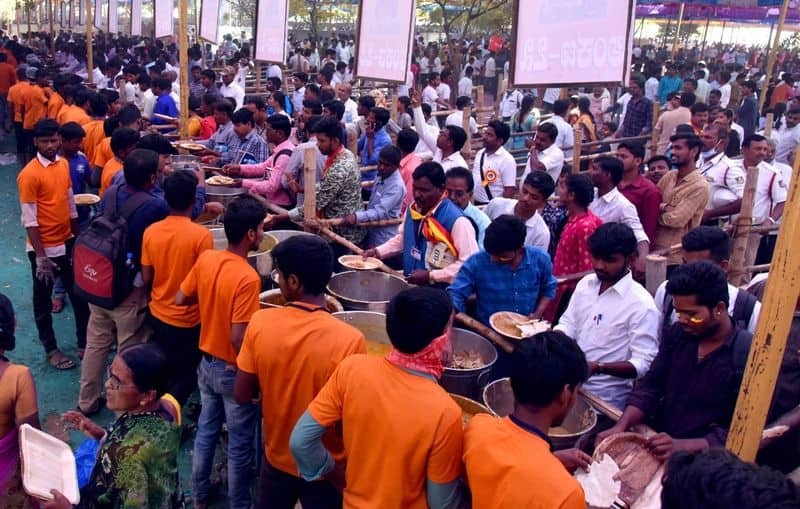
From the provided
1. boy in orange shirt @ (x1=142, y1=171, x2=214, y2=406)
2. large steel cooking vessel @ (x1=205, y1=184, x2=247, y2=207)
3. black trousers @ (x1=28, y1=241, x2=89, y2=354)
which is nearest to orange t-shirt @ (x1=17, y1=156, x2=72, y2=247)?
black trousers @ (x1=28, y1=241, x2=89, y2=354)

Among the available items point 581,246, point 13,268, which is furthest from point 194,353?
point 13,268

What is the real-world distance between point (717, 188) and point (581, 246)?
8.62 feet

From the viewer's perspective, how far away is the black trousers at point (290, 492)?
2.73 m

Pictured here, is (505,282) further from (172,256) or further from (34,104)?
(34,104)

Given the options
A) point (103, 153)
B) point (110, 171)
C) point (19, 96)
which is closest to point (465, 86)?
point (19, 96)

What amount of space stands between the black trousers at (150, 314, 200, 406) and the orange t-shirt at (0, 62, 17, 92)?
447 inches

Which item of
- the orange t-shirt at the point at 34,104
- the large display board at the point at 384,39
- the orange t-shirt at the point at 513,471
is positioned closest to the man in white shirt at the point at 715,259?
the orange t-shirt at the point at 513,471

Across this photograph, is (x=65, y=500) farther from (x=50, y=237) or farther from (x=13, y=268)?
(x=13, y=268)

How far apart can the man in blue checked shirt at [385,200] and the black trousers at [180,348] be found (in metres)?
1.69

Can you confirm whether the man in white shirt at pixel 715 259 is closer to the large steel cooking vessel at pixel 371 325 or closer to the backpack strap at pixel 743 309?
the backpack strap at pixel 743 309

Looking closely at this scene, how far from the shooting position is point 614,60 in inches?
181

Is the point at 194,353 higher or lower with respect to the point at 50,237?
lower

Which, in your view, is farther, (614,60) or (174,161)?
(174,161)

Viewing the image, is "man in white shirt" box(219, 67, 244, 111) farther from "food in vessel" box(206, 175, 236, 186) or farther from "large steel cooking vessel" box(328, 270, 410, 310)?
"large steel cooking vessel" box(328, 270, 410, 310)
